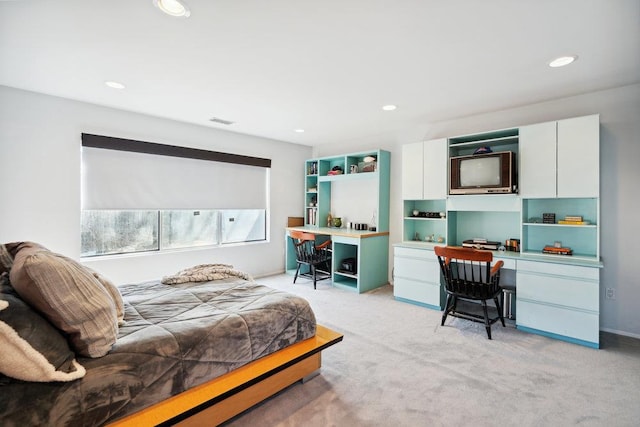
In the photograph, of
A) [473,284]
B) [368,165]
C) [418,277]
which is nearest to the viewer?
[473,284]

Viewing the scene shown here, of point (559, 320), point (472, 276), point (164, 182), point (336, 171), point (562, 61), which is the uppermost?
point (562, 61)

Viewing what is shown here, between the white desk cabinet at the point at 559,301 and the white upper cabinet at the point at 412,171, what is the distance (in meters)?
1.47

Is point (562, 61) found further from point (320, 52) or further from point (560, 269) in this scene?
point (320, 52)

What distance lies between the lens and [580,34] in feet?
6.61

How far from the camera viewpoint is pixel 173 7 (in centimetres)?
178

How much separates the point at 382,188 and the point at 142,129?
3.42 meters

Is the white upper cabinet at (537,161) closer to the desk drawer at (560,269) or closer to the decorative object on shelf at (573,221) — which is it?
the decorative object on shelf at (573,221)

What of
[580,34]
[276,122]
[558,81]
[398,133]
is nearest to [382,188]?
[398,133]

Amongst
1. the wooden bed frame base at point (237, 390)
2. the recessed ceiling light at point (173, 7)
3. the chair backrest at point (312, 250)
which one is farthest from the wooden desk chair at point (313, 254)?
the recessed ceiling light at point (173, 7)

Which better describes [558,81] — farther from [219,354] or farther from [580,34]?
[219,354]

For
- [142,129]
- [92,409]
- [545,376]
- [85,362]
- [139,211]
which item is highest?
[142,129]

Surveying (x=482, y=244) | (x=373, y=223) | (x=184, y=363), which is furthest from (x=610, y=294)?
(x=184, y=363)

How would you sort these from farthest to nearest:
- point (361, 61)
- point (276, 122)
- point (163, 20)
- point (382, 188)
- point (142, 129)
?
1. point (382, 188)
2. point (276, 122)
3. point (142, 129)
4. point (361, 61)
5. point (163, 20)

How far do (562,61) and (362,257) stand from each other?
2958 mm
